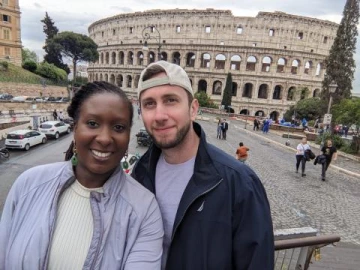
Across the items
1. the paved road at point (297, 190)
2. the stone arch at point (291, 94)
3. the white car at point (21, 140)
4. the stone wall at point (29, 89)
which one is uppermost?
the stone arch at point (291, 94)

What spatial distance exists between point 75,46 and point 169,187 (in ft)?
183

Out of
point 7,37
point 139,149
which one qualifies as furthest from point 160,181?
point 7,37

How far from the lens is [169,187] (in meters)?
1.68

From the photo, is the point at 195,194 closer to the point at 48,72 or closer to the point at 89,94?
the point at 89,94

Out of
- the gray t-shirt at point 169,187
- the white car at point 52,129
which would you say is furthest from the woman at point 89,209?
the white car at point 52,129

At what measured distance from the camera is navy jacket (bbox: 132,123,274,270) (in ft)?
4.95

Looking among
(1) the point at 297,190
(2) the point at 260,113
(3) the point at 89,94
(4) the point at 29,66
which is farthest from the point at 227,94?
(3) the point at 89,94

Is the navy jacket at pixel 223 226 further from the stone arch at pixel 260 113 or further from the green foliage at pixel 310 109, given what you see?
the stone arch at pixel 260 113

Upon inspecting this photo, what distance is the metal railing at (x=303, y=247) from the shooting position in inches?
88.9

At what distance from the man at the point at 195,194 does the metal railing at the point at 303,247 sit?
2.65 ft

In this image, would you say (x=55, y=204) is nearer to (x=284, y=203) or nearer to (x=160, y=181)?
(x=160, y=181)

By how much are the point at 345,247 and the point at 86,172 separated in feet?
19.1

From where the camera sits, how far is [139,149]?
50.3 ft

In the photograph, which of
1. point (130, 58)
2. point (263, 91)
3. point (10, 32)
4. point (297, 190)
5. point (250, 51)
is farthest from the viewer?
point (130, 58)
